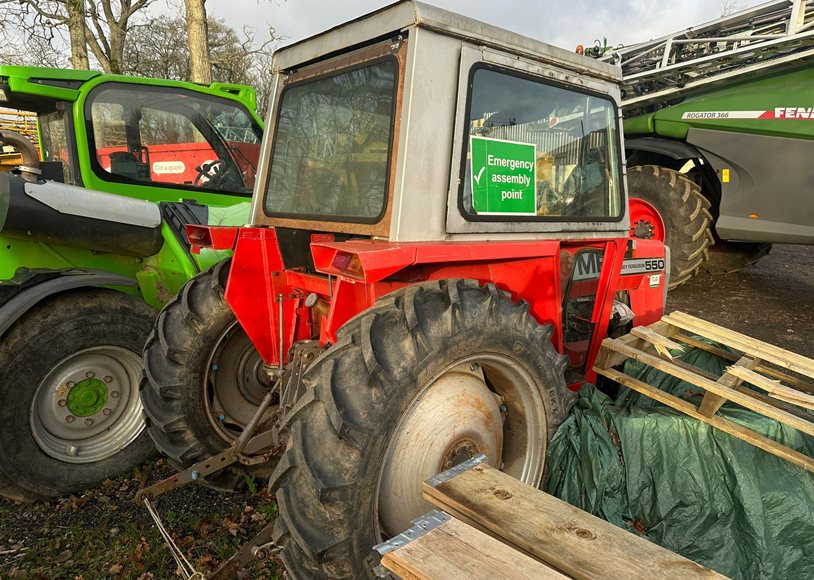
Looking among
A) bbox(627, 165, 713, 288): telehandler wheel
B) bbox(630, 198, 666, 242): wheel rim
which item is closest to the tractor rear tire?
bbox(627, 165, 713, 288): telehandler wheel

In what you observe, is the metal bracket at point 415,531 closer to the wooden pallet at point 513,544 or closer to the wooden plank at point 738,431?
the wooden pallet at point 513,544

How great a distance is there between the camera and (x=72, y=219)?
3.12m

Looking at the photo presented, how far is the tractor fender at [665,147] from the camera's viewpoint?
6.34 m

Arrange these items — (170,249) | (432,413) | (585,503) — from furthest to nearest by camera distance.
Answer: (170,249) < (585,503) < (432,413)

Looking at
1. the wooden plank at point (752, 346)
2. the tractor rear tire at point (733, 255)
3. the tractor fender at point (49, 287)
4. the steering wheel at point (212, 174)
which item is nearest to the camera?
the wooden plank at point (752, 346)

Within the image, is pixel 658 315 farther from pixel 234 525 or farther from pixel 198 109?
pixel 198 109

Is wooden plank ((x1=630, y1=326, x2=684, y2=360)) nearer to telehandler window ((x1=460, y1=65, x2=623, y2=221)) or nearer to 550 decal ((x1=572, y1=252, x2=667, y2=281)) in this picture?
550 decal ((x1=572, y1=252, x2=667, y2=281))

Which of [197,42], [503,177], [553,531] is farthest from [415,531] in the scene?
[197,42]

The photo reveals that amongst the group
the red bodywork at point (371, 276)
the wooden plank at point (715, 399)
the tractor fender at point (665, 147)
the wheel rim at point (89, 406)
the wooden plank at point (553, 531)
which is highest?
the tractor fender at point (665, 147)

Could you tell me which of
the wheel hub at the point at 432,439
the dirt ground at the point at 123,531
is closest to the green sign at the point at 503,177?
the wheel hub at the point at 432,439

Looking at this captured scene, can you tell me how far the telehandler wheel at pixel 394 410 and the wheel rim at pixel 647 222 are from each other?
4648 millimetres

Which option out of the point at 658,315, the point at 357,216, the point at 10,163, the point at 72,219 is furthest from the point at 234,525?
the point at 10,163

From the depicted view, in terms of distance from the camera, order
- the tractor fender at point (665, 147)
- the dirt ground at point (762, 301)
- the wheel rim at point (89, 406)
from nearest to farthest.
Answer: the wheel rim at point (89, 406) < the dirt ground at point (762, 301) < the tractor fender at point (665, 147)

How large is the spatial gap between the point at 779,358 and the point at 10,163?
9.54 meters
